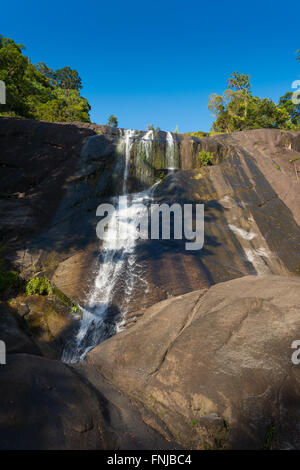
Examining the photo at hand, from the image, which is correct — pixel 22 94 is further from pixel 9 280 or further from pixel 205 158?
pixel 9 280

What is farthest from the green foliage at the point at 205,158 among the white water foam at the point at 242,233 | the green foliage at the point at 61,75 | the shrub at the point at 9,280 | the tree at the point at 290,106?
the green foliage at the point at 61,75

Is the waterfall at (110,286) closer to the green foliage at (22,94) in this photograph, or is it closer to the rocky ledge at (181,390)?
the rocky ledge at (181,390)

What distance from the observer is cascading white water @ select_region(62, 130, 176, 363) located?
258 inches

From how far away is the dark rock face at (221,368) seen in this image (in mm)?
2293

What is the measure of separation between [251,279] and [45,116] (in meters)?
23.9

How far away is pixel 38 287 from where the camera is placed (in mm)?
8289

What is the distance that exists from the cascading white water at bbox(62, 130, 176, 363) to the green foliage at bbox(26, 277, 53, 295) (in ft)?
6.01

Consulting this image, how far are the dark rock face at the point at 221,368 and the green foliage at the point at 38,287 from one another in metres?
4.98

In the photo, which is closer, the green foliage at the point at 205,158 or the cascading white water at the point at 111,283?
the cascading white water at the point at 111,283

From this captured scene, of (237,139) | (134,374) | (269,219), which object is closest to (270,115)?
(237,139)

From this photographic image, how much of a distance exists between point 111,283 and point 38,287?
2955 mm

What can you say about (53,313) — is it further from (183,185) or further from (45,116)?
(45,116)

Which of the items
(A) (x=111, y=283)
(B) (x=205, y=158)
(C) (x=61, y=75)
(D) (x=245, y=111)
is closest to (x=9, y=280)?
(A) (x=111, y=283)

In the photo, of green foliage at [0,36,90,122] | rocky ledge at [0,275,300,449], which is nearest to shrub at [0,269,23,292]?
rocky ledge at [0,275,300,449]
